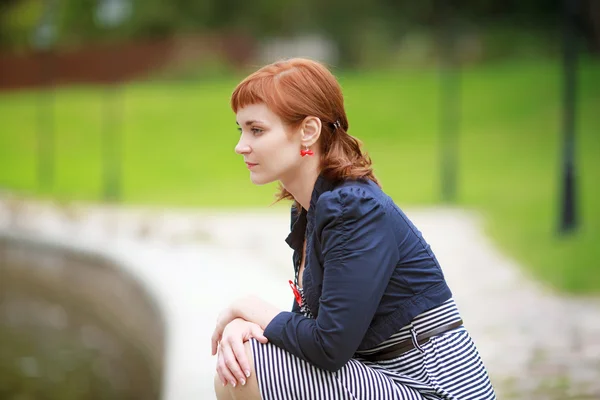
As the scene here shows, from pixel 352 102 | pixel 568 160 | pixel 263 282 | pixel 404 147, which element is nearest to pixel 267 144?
pixel 263 282

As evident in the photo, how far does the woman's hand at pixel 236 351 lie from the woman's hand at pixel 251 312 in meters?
0.02

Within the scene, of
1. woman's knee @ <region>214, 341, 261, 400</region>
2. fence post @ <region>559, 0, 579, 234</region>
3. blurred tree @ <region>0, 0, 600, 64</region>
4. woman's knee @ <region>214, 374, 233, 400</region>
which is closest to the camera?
woman's knee @ <region>214, 341, 261, 400</region>

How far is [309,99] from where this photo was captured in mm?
2244

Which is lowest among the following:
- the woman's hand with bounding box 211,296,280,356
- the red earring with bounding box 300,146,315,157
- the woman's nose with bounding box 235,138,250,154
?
the woman's hand with bounding box 211,296,280,356

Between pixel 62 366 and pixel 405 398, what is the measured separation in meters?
3.56

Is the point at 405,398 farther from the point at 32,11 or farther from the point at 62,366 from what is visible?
the point at 32,11

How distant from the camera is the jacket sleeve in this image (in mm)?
2068

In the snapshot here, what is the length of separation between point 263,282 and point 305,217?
3.40 metres

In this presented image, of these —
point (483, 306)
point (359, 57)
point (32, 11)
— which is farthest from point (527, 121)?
point (32, 11)

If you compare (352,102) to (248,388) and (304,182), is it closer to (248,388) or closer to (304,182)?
(304,182)

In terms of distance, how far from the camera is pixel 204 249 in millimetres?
7605

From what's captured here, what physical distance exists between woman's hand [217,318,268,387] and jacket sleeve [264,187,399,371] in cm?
11

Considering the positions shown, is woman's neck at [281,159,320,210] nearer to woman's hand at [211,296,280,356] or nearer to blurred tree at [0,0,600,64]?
woman's hand at [211,296,280,356]

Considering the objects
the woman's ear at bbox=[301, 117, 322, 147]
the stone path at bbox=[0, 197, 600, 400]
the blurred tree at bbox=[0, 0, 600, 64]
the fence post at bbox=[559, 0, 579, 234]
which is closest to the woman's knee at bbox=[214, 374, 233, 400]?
the woman's ear at bbox=[301, 117, 322, 147]
